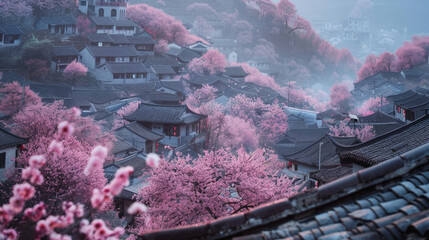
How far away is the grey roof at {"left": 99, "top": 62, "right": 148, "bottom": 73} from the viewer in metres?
53.6

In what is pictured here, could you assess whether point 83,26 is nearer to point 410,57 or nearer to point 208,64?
point 208,64

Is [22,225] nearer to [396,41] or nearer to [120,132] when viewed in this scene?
[120,132]

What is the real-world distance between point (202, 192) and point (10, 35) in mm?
45205

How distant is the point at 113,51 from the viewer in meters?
57.4

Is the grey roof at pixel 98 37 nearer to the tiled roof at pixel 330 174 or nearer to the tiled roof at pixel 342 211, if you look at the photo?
the tiled roof at pixel 330 174

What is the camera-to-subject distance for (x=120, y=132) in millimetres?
34938

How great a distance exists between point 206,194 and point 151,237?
11138 millimetres

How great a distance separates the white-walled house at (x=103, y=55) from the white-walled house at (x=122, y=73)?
5.30 feet

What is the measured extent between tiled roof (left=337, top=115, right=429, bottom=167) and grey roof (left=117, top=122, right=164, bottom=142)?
24872 millimetres

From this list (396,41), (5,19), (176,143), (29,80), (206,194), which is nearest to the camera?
(206,194)

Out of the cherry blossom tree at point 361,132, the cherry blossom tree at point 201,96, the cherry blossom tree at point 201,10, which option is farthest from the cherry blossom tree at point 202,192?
the cherry blossom tree at point 201,10

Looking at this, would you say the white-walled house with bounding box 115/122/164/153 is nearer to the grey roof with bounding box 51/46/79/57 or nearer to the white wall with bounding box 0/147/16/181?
the white wall with bounding box 0/147/16/181

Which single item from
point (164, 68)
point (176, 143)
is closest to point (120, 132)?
point (176, 143)

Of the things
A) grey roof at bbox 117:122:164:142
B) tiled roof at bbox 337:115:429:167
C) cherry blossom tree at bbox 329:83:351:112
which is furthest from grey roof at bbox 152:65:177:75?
tiled roof at bbox 337:115:429:167
